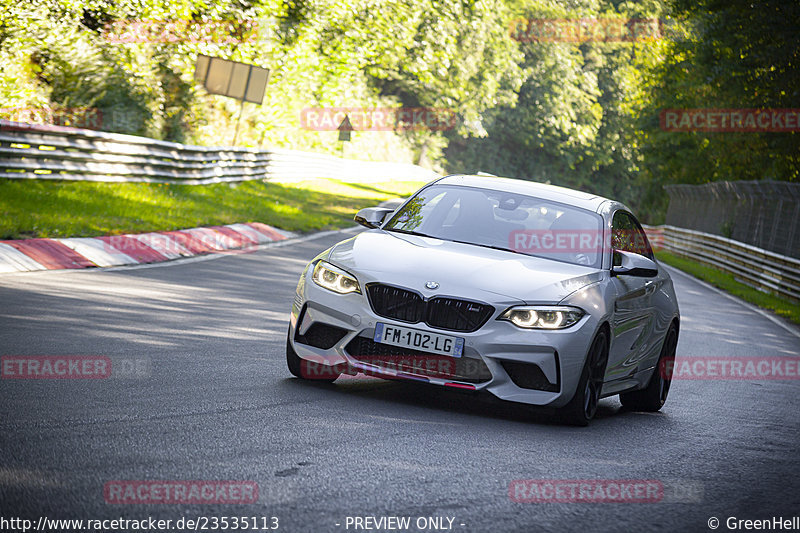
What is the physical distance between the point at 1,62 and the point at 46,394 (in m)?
16.5

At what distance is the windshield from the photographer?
299 inches

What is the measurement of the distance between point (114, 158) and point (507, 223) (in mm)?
13604

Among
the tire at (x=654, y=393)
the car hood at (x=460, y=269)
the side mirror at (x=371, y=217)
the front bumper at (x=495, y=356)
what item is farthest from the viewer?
the tire at (x=654, y=393)

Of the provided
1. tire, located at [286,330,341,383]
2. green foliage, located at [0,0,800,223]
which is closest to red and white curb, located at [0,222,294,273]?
tire, located at [286,330,341,383]

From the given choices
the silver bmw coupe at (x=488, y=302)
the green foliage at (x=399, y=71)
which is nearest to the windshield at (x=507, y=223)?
the silver bmw coupe at (x=488, y=302)

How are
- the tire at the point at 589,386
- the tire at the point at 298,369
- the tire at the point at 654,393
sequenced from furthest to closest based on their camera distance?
the tire at the point at 654,393
the tire at the point at 298,369
the tire at the point at 589,386

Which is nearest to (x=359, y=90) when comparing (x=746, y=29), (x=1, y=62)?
(x=746, y=29)

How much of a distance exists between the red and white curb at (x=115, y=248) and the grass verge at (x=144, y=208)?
36cm

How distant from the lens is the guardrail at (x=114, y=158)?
16625 millimetres

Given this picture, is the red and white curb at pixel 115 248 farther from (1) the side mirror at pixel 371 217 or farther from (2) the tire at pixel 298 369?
(2) the tire at pixel 298 369

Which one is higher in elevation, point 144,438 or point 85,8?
point 85,8

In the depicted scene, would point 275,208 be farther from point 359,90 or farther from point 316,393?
point 359,90

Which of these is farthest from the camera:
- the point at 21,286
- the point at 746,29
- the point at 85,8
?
the point at 746,29

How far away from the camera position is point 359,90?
188ft
